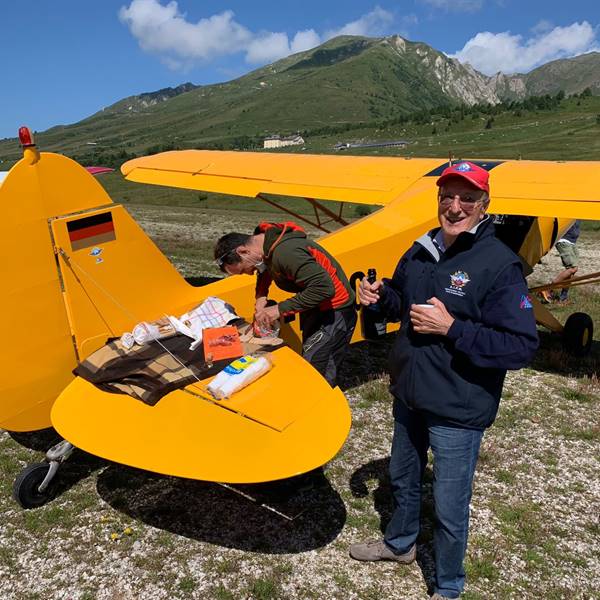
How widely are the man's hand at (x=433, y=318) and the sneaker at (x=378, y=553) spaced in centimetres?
184

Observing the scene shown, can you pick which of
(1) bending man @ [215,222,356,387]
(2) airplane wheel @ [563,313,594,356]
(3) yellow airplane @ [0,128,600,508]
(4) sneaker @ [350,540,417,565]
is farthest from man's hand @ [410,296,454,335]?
(2) airplane wheel @ [563,313,594,356]

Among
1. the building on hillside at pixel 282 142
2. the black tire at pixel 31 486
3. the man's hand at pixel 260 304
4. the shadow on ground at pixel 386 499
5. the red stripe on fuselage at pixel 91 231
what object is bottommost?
the shadow on ground at pixel 386 499

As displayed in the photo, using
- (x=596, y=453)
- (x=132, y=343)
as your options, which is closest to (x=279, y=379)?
(x=132, y=343)

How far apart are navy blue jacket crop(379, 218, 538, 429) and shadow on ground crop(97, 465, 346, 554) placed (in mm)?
1669

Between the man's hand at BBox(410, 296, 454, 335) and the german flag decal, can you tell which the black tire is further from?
the man's hand at BBox(410, 296, 454, 335)

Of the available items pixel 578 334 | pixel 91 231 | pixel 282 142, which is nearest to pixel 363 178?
pixel 578 334

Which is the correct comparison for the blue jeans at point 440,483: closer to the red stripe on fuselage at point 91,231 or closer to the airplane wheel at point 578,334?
the red stripe on fuselage at point 91,231

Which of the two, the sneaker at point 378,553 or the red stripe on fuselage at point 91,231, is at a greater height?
the red stripe on fuselage at point 91,231

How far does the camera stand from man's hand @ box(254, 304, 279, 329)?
3895 millimetres

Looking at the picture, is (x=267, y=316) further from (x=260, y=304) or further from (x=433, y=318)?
(x=433, y=318)

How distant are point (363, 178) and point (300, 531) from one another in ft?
17.1

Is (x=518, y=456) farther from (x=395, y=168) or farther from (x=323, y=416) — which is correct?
(x=395, y=168)

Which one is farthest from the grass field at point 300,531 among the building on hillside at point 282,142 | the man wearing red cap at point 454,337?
the building on hillside at point 282,142

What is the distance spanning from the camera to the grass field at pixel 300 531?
3420mm
